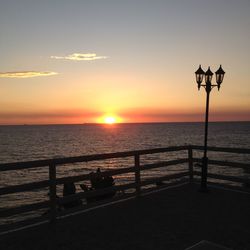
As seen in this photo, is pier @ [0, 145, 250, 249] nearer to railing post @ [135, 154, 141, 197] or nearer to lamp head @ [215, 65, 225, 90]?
railing post @ [135, 154, 141, 197]

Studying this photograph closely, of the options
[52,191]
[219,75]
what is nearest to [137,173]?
[52,191]

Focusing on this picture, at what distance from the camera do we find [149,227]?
6.84 meters

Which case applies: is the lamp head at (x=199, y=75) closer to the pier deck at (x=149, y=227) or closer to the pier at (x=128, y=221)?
the pier at (x=128, y=221)

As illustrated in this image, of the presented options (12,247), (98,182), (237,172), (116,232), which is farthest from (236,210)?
(237,172)

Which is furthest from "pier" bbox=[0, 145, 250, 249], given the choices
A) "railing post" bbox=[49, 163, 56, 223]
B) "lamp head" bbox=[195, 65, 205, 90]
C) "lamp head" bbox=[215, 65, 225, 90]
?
"lamp head" bbox=[195, 65, 205, 90]

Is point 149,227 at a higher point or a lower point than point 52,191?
lower

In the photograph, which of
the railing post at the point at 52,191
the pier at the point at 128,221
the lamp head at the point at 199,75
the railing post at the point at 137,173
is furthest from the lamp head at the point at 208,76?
the railing post at the point at 52,191

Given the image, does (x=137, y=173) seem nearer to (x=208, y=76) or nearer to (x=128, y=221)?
(x=128, y=221)

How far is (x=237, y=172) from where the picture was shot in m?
35.8

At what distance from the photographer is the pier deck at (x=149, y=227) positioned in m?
6.00

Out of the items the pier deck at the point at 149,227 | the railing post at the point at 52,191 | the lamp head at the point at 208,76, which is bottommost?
the pier deck at the point at 149,227

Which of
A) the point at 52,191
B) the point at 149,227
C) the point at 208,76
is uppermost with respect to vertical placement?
the point at 208,76

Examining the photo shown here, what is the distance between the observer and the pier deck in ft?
19.7

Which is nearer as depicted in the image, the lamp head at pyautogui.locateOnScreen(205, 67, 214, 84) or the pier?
the pier
